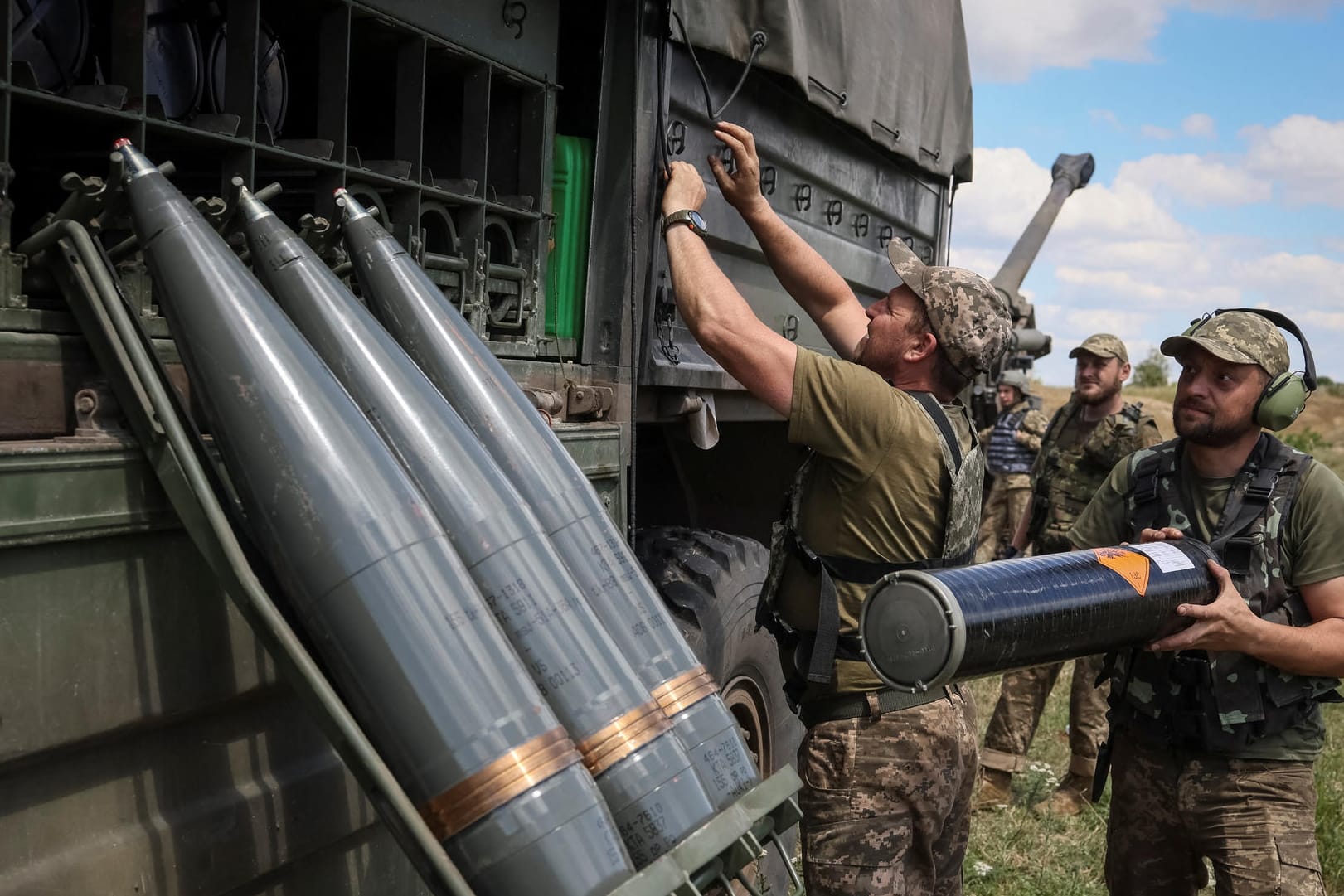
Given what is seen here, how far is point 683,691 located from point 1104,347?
528 centimetres

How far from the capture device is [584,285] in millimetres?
3320

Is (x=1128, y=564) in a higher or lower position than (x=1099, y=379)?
lower

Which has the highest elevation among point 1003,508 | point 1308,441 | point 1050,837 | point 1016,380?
point 1016,380

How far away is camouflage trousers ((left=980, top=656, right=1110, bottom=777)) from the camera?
588 cm

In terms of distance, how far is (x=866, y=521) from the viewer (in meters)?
2.95

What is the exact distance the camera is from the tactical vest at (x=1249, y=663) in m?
3.09

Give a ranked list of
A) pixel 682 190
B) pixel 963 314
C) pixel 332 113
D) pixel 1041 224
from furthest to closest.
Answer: pixel 1041 224
pixel 682 190
pixel 963 314
pixel 332 113

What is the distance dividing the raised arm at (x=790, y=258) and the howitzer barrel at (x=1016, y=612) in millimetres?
1123

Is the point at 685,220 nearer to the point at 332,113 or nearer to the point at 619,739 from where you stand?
the point at 332,113

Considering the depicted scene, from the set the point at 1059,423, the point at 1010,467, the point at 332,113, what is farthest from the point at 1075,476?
the point at 332,113

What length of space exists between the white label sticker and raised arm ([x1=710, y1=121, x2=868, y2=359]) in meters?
1.02

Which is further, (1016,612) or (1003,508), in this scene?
(1003,508)

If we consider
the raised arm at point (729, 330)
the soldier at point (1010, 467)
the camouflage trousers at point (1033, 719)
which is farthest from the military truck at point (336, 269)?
the soldier at point (1010, 467)

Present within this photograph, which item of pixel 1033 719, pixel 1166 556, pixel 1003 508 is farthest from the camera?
pixel 1003 508
